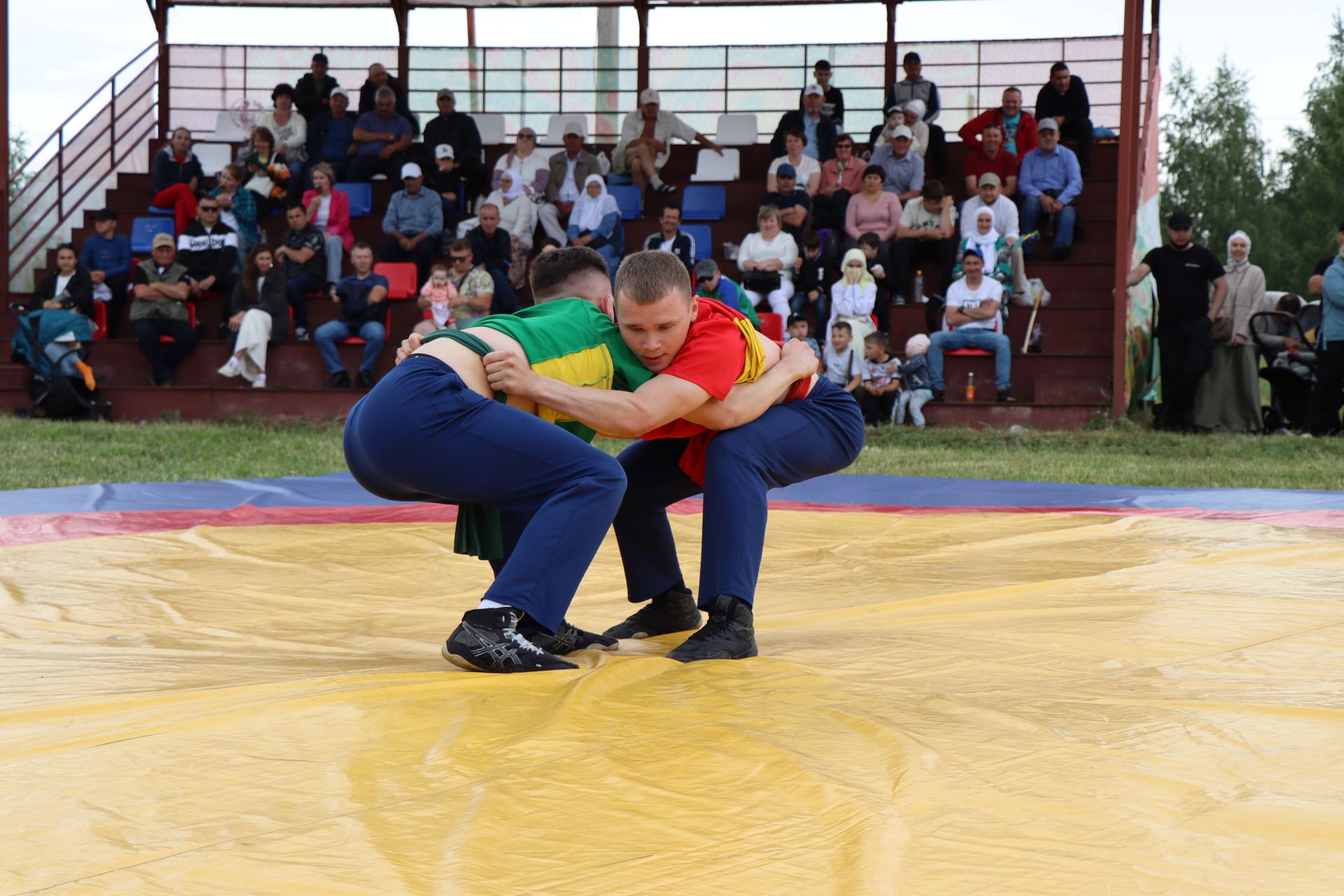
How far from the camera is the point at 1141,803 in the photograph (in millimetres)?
1600

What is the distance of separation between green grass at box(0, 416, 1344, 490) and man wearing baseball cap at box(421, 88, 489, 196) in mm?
2974

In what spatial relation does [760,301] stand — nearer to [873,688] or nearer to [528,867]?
[873,688]

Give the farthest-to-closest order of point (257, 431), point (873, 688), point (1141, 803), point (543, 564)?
point (257, 431) → point (543, 564) → point (873, 688) → point (1141, 803)

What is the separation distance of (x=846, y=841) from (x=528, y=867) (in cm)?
37

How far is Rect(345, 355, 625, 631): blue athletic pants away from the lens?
2381mm

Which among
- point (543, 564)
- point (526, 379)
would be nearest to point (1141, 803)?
point (543, 564)

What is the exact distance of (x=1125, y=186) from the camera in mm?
9078

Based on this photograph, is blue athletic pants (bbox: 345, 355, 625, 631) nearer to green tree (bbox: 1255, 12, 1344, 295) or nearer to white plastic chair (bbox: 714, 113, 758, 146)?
white plastic chair (bbox: 714, 113, 758, 146)

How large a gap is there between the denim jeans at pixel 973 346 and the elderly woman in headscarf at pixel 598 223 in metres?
2.70

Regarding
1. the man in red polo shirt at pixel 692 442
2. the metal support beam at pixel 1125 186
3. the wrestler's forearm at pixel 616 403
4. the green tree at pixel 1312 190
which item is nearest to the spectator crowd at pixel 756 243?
the metal support beam at pixel 1125 186

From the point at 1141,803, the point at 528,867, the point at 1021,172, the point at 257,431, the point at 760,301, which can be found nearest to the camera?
the point at 528,867

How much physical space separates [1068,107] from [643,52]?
4156 mm

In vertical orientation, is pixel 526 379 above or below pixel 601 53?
below

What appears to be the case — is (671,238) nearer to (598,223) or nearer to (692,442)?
(598,223)
